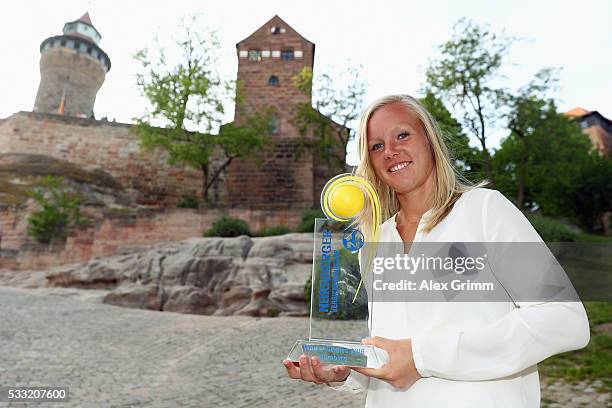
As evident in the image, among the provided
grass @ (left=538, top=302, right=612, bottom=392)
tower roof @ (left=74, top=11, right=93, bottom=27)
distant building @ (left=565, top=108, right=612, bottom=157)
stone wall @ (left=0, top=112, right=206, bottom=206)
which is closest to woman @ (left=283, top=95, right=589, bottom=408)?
grass @ (left=538, top=302, right=612, bottom=392)

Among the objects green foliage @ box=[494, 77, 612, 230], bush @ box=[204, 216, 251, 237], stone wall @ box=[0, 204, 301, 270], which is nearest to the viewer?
bush @ box=[204, 216, 251, 237]

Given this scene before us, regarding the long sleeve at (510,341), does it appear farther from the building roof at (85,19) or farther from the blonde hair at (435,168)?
the building roof at (85,19)

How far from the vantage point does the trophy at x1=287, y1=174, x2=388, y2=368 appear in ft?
4.39

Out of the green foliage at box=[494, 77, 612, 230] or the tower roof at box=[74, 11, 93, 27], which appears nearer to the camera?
the green foliage at box=[494, 77, 612, 230]

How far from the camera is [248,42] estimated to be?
26734 mm

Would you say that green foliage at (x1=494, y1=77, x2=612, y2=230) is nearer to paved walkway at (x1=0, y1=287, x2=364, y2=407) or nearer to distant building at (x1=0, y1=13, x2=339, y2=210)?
distant building at (x1=0, y1=13, x2=339, y2=210)

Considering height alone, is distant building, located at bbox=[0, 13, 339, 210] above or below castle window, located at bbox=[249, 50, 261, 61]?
below

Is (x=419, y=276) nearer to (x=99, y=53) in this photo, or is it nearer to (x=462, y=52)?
(x=462, y=52)

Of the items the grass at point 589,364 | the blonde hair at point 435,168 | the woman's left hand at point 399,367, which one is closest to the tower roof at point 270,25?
the grass at point 589,364


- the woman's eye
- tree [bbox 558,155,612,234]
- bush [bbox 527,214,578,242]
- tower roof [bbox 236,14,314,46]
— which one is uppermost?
tower roof [bbox 236,14,314,46]

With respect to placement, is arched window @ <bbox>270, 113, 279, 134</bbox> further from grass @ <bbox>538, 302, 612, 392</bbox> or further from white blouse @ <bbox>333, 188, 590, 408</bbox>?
white blouse @ <bbox>333, 188, 590, 408</bbox>

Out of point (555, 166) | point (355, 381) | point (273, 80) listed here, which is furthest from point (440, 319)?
point (273, 80)

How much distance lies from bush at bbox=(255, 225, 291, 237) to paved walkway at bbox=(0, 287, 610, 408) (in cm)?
760

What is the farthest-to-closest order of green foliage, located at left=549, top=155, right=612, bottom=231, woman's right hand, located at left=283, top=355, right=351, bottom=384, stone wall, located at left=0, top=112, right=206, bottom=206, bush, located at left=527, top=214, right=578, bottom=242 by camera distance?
stone wall, located at left=0, top=112, right=206, bottom=206 < green foliage, located at left=549, top=155, right=612, bottom=231 < bush, located at left=527, top=214, right=578, bottom=242 < woman's right hand, located at left=283, top=355, right=351, bottom=384
